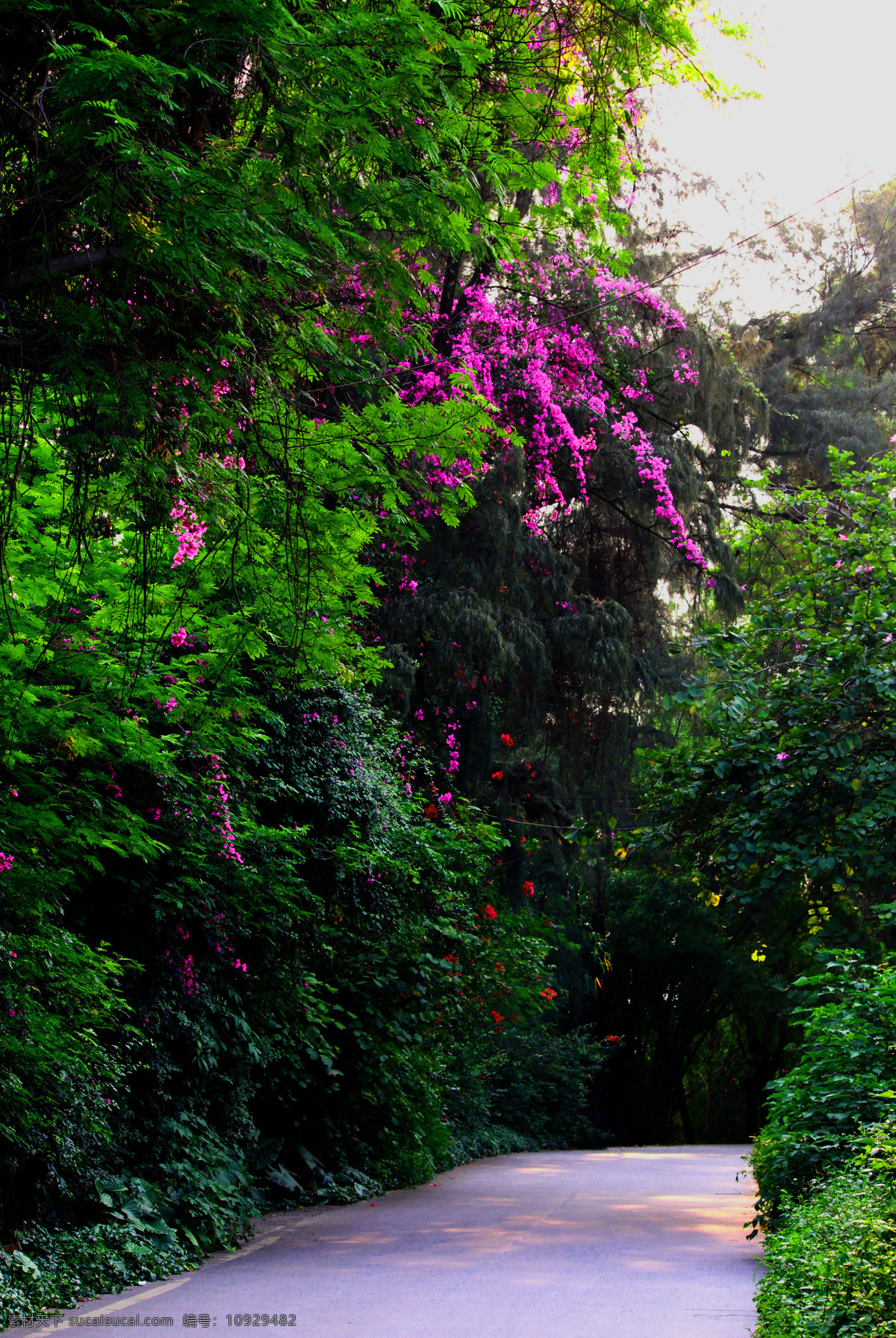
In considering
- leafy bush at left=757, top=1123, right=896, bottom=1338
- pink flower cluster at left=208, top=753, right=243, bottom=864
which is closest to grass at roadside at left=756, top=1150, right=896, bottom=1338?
leafy bush at left=757, top=1123, right=896, bottom=1338

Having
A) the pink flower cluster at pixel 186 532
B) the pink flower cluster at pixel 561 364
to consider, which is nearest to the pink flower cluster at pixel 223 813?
the pink flower cluster at pixel 186 532

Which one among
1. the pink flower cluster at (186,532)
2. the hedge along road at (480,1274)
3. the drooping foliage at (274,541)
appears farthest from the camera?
the hedge along road at (480,1274)

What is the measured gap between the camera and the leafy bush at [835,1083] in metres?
6.80

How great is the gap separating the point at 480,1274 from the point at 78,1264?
8.51 ft

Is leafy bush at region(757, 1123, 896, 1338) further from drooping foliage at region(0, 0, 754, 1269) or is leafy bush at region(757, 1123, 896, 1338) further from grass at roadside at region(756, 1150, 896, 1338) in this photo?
drooping foliage at region(0, 0, 754, 1269)

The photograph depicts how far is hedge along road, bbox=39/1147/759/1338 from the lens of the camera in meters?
6.30

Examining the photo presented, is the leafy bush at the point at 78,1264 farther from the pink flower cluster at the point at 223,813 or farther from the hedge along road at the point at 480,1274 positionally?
the pink flower cluster at the point at 223,813

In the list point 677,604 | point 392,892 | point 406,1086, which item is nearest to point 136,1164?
point 392,892

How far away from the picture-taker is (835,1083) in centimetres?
715

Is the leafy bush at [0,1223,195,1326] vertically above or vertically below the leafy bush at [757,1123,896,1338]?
below

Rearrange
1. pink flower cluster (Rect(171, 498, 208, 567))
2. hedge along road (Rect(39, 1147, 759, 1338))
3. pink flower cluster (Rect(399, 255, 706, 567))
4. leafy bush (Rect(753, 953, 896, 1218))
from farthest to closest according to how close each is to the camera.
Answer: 1. pink flower cluster (Rect(399, 255, 706, 567))
2. leafy bush (Rect(753, 953, 896, 1218))
3. hedge along road (Rect(39, 1147, 759, 1338))
4. pink flower cluster (Rect(171, 498, 208, 567))

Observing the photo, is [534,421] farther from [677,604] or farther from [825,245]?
[825,245]

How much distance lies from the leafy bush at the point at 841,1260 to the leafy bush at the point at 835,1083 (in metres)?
0.53

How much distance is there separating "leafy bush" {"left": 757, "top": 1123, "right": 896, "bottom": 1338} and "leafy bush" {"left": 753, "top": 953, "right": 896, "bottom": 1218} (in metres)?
0.53
